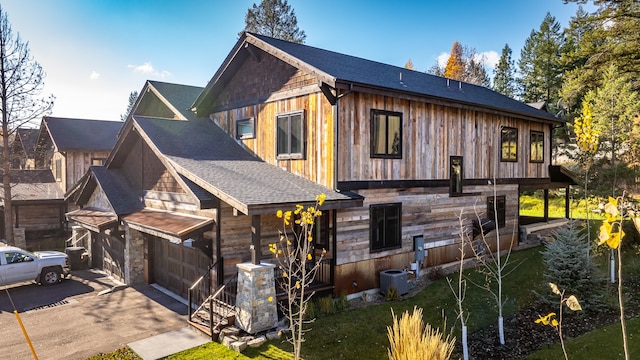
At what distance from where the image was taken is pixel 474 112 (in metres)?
16.8

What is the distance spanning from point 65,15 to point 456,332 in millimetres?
19647

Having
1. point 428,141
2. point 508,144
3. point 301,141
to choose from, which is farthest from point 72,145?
point 508,144

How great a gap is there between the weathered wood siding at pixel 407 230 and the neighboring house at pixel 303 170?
1.9 inches

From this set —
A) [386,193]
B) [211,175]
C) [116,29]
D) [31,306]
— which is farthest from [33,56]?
[386,193]

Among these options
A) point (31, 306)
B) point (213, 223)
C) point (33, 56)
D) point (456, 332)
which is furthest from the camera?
point (33, 56)

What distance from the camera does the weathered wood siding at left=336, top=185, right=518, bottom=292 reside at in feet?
41.1

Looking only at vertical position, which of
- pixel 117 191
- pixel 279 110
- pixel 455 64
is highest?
pixel 455 64

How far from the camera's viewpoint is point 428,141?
1491 cm

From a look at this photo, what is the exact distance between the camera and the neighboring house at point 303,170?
11.8 metres

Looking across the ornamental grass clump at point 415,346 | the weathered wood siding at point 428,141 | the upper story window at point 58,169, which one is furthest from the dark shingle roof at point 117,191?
the upper story window at point 58,169

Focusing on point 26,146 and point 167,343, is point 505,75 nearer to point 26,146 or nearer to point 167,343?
point 26,146

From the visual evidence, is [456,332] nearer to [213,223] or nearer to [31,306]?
[213,223]

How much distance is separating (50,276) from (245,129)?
9572 mm

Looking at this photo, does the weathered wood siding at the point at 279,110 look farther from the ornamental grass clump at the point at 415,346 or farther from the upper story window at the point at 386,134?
the ornamental grass clump at the point at 415,346
